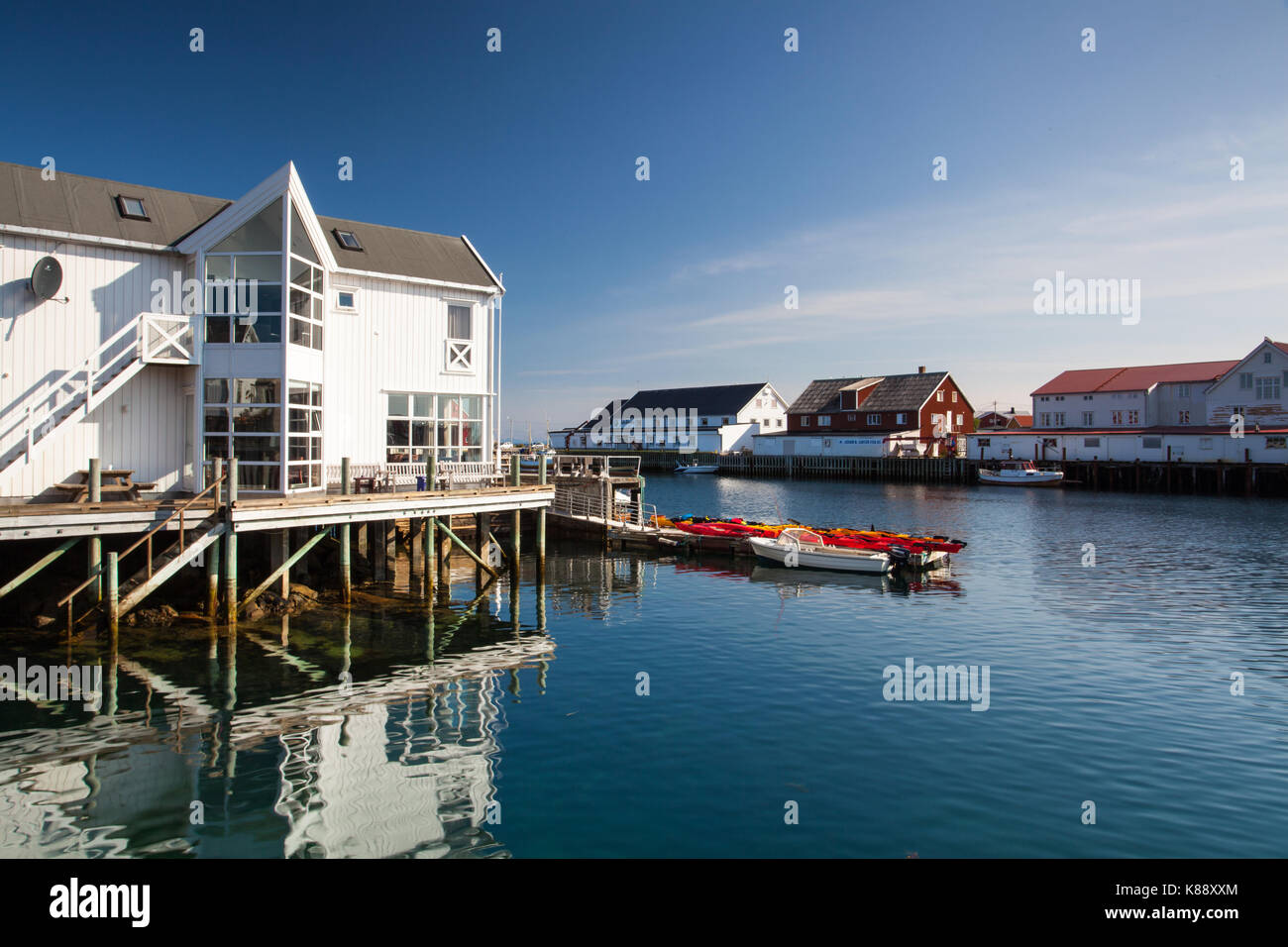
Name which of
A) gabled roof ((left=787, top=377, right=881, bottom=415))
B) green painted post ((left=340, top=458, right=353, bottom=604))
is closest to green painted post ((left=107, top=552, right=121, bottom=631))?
green painted post ((left=340, top=458, right=353, bottom=604))

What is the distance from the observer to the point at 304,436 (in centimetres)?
2206

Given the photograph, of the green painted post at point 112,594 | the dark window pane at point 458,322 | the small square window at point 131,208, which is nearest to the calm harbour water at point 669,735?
the green painted post at point 112,594

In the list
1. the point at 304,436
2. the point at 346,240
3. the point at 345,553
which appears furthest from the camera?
the point at 346,240

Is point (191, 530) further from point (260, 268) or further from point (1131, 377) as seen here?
point (1131, 377)

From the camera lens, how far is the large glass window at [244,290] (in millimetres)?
21562

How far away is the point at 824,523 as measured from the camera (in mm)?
46844

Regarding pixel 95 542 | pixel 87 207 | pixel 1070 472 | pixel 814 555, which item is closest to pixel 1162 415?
pixel 1070 472

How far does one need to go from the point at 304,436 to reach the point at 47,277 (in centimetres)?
723

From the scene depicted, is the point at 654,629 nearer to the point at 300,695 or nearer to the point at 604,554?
the point at 300,695

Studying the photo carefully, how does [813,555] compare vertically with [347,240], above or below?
below

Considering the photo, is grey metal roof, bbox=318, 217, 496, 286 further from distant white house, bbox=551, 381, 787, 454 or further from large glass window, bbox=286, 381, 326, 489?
distant white house, bbox=551, 381, 787, 454

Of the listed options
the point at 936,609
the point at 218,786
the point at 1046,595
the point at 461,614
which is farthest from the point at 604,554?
the point at 218,786

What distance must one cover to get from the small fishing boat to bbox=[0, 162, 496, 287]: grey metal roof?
49.3 ft

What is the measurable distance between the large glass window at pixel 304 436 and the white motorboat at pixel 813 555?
17365 mm
